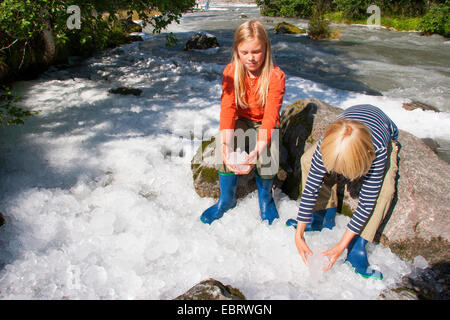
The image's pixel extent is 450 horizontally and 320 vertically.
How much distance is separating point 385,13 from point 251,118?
2143 cm

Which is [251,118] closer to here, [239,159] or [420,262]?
[239,159]

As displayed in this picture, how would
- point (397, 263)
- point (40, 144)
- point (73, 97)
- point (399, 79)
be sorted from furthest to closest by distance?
point (399, 79)
point (73, 97)
point (40, 144)
point (397, 263)

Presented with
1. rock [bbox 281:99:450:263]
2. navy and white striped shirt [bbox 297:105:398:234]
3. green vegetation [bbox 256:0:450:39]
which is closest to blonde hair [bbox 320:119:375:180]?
navy and white striped shirt [bbox 297:105:398:234]

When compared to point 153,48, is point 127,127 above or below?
below

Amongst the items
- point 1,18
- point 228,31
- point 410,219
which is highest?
point 228,31

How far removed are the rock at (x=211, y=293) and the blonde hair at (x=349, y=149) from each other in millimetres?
1077

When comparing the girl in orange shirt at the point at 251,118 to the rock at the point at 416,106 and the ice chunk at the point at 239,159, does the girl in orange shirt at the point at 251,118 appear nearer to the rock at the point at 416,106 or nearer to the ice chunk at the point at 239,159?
the ice chunk at the point at 239,159

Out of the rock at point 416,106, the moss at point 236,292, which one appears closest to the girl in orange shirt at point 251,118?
the moss at point 236,292

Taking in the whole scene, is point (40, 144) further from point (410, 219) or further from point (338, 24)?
point (338, 24)

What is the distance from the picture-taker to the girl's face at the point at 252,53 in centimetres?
247

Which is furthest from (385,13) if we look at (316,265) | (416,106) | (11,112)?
(11,112)

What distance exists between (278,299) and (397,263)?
44.7 inches

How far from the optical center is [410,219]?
2.41 m

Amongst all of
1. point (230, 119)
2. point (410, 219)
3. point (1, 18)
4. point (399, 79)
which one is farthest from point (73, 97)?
point (399, 79)
